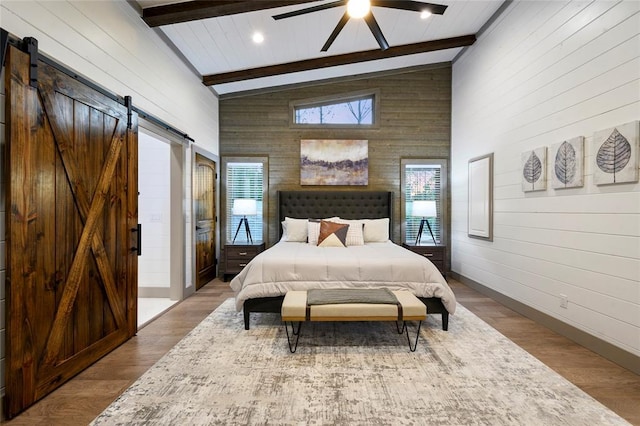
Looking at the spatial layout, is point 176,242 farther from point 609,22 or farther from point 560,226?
point 609,22

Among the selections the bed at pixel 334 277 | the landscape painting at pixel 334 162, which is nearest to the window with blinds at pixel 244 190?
the landscape painting at pixel 334 162

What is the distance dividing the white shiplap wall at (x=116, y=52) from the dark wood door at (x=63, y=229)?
112 mm

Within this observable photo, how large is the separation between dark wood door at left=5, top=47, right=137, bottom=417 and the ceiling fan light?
7.49ft

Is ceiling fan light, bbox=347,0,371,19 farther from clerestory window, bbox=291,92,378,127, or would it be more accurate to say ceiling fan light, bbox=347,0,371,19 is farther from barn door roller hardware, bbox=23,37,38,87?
clerestory window, bbox=291,92,378,127

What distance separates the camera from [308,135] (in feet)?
19.6

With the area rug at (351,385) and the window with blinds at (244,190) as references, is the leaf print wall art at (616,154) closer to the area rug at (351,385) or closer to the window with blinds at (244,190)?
the area rug at (351,385)

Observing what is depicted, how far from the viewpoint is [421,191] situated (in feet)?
19.8

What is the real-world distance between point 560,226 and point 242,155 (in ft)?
16.0

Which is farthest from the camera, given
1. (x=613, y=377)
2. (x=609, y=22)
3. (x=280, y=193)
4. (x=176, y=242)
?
(x=280, y=193)

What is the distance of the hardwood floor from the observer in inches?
77.7

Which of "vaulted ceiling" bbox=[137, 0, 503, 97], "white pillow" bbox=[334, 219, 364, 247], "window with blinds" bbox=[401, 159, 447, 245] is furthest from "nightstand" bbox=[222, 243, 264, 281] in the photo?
"window with blinds" bbox=[401, 159, 447, 245]

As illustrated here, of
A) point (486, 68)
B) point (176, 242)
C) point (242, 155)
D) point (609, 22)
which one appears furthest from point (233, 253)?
point (609, 22)

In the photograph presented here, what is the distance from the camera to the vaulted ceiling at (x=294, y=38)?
3.41 m

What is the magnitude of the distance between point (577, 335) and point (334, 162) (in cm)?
418
